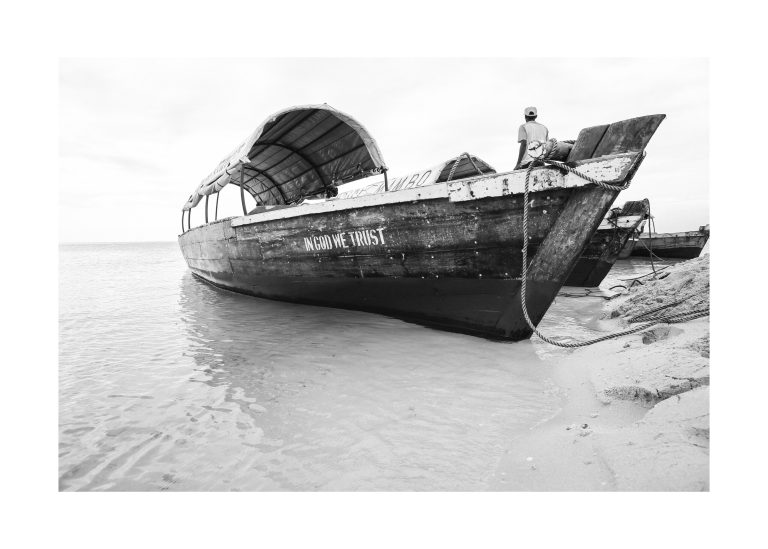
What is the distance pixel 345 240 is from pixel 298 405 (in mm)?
2407

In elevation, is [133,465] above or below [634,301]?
below

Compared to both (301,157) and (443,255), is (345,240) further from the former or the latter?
(301,157)

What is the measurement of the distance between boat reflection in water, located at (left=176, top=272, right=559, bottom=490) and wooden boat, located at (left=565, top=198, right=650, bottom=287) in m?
5.61

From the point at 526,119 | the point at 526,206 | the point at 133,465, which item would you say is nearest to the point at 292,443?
the point at 133,465

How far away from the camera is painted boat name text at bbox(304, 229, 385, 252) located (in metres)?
4.62

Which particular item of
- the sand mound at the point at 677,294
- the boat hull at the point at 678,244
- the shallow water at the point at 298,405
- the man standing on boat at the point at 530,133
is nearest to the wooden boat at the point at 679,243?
the boat hull at the point at 678,244

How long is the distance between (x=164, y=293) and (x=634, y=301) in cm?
957

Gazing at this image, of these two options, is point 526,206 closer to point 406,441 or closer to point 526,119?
point 526,119

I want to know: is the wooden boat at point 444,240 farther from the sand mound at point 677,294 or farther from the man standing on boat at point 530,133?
the sand mound at point 677,294

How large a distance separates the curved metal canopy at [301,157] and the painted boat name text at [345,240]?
5.84 ft

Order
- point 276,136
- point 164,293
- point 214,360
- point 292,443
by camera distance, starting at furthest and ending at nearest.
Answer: point 164,293
point 276,136
point 214,360
point 292,443

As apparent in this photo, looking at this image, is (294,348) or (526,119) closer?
(294,348)

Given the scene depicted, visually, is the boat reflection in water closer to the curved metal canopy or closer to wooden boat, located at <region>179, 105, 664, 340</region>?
wooden boat, located at <region>179, 105, 664, 340</region>

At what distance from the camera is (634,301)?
5402mm
